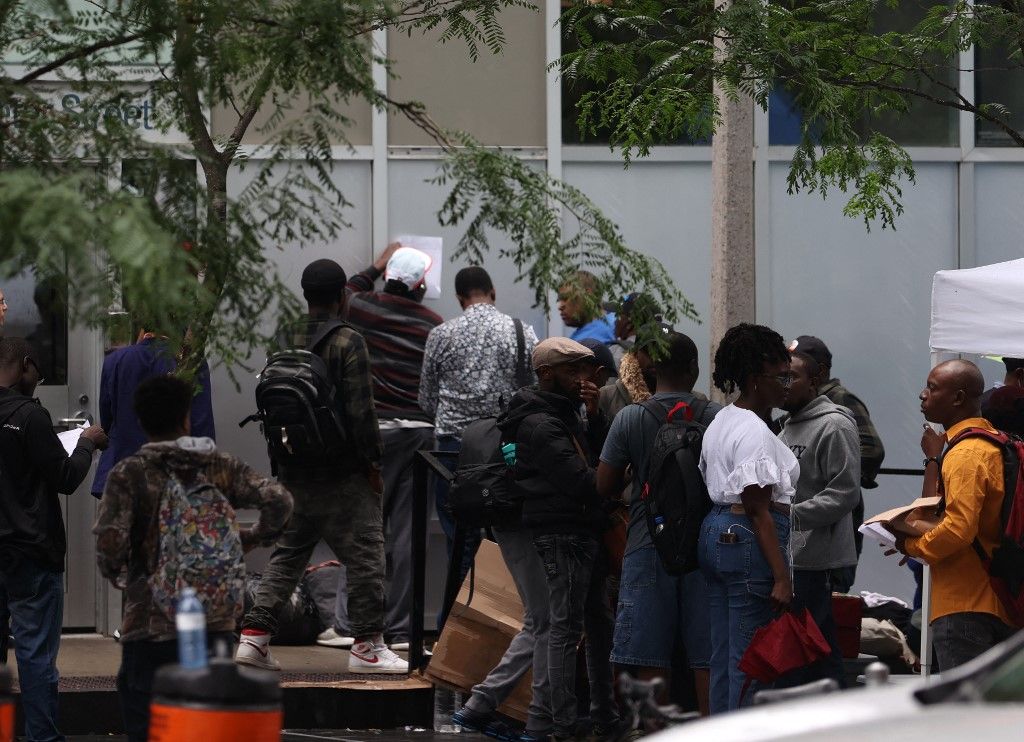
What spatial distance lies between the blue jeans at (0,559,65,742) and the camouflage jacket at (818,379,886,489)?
4.24 meters

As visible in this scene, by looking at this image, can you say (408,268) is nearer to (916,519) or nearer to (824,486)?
(824,486)

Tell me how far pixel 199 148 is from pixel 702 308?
5.50m

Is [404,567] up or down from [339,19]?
down

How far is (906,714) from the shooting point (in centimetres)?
353

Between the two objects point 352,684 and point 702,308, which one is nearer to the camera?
point 352,684

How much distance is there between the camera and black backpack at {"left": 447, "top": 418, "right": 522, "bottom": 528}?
26.0 feet

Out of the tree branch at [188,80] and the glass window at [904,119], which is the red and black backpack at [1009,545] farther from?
the glass window at [904,119]

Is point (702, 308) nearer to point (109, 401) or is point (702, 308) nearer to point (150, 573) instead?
point (109, 401)

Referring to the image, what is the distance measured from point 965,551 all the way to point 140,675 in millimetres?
3280

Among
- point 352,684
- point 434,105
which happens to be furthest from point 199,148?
point 434,105

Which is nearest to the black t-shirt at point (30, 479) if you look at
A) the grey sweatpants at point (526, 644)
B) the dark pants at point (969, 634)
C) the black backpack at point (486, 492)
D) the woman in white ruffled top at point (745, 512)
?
the black backpack at point (486, 492)

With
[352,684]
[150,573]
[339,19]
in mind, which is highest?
[339,19]

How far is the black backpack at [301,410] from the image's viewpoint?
337 inches

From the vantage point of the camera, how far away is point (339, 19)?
5574mm
